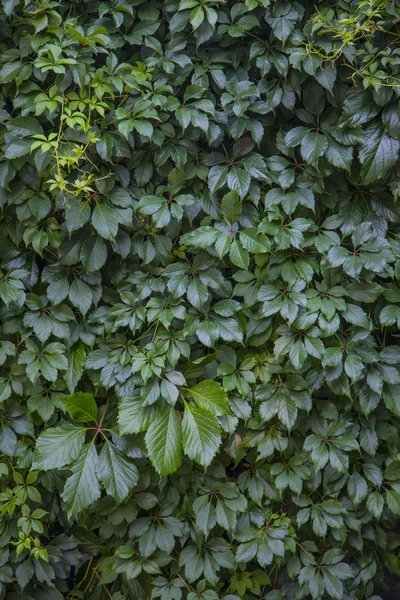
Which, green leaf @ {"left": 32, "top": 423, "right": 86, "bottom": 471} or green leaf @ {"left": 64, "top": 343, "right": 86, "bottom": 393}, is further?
green leaf @ {"left": 64, "top": 343, "right": 86, "bottom": 393}

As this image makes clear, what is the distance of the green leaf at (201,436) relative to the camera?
171 centimetres

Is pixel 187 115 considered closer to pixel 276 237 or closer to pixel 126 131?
pixel 126 131

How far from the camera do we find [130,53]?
1.88m

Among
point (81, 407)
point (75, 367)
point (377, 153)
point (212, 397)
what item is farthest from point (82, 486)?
point (377, 153)

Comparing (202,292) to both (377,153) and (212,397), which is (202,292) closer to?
(212,397)

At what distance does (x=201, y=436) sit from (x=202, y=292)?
1.51ft

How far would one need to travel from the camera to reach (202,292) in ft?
5.94

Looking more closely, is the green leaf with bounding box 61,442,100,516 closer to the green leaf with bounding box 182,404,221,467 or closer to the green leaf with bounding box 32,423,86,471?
the green leaf with bounding box 32,423,86,471

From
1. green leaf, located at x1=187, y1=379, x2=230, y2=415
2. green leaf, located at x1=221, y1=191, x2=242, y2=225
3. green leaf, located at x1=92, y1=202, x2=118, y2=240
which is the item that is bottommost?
green leaf, located at x1=187, y1=379, x2=230, y2=415

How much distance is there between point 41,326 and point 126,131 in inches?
28.2

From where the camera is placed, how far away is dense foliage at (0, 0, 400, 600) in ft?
5.72

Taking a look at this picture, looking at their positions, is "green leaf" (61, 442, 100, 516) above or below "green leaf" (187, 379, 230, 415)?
below

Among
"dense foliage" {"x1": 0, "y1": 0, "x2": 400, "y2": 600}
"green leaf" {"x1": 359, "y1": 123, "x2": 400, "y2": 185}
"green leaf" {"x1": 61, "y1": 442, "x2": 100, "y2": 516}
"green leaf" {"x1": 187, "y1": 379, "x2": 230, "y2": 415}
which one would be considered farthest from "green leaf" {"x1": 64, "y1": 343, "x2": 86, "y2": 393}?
"green leaf" {"x1": 359, "y1": 123, "x2": 400, "y2": 185}

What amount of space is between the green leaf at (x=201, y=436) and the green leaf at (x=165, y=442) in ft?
0.09
